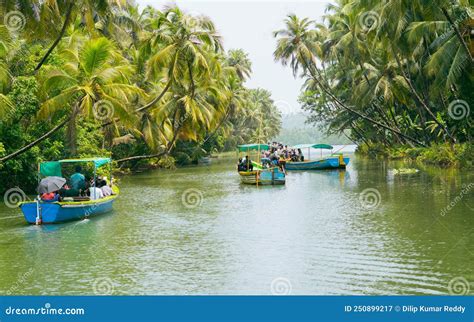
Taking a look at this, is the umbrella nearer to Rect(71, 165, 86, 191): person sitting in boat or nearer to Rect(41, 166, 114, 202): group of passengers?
Rect(41, 166, 114, 202): group of passengers

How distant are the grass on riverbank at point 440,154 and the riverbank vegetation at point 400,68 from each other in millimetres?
65

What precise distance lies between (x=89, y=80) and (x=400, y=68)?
19854 millimetres

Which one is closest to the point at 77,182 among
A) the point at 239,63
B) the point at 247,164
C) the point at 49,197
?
the point at 49,197

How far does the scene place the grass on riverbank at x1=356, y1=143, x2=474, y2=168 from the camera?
30.5 m

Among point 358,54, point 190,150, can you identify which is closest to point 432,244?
point 358,54

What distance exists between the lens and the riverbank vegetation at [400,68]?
77.5 feet

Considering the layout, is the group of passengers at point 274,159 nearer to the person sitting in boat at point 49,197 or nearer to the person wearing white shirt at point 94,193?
the person wearing white shirt at point 94,193

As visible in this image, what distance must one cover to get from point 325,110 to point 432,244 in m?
48.9

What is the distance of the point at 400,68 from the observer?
108ft

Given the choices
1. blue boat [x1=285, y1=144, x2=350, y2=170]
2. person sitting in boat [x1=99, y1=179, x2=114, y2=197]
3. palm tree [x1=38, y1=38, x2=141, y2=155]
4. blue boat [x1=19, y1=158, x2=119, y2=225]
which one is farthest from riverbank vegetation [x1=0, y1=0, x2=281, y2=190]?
blue boat [x1=285, y1=144, x2=350, y2=170]

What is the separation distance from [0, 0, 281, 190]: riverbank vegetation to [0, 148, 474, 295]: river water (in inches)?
160

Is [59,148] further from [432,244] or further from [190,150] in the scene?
[190,150]

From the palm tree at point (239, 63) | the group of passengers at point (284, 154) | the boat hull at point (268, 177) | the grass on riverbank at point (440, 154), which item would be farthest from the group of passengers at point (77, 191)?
the palm tree at point (239, 63)

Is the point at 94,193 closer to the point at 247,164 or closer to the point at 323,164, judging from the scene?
Answer: the point at 247,164
